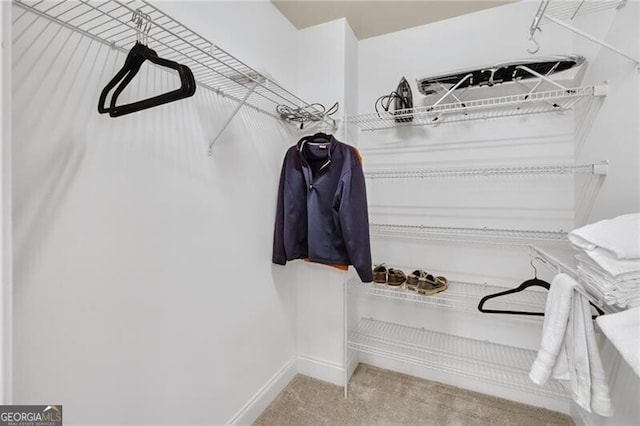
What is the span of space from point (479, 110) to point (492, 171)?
421 mm

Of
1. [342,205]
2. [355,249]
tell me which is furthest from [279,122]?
[355,249]

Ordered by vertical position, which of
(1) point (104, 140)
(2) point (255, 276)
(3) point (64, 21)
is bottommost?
(2) point (255, 276)

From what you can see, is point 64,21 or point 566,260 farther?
point 566,260

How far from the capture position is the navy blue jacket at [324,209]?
5.11 ft

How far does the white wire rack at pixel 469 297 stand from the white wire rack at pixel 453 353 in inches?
11.3

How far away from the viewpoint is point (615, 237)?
2.70ft

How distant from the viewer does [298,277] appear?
206 centimetres

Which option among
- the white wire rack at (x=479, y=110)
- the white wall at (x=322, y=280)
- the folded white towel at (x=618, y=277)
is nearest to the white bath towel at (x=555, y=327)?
the folded white towel at (x=618, y=277)

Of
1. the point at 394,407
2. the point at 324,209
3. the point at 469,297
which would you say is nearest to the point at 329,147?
the point at 324,209

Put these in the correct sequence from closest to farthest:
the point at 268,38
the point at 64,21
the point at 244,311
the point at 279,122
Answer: the point at 64,21
the point at 244,311
the point at 268,38
the point at 279,122

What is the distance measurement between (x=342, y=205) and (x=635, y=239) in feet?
3.54

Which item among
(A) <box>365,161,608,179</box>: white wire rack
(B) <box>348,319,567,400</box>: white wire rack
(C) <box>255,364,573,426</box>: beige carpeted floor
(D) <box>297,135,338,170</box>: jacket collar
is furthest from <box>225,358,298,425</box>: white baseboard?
(A) <box>365,161,608,179</box>: white wire rack

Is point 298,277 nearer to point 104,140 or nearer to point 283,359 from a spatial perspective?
point 283,359

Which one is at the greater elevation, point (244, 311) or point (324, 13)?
point (324, 13)
